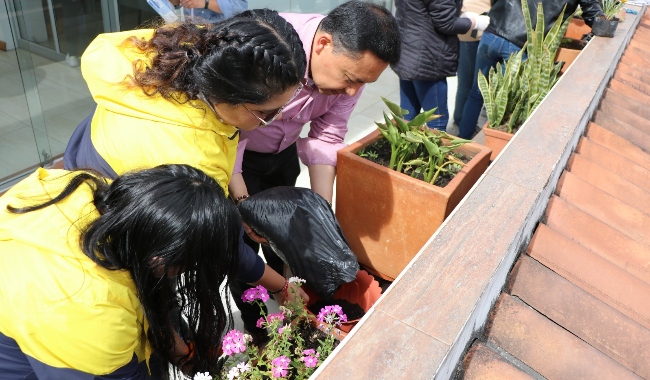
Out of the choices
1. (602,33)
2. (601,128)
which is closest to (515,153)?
(601,128)

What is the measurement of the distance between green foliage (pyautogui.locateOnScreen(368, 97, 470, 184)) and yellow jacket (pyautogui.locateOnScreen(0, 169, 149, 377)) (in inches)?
43.5

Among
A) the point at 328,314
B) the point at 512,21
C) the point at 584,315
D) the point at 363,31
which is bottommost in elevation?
the point at 328,314

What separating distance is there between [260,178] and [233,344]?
44.7 inches

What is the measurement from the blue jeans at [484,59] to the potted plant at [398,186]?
6.13ft

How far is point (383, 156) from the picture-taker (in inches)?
81.8

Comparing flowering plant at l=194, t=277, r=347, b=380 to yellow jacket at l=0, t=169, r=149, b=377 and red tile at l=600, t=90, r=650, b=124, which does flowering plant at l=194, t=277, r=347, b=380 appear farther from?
red tile at l=600, t=90, r=650, b=124

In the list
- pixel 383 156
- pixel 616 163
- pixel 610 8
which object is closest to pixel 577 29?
pixel 610 8

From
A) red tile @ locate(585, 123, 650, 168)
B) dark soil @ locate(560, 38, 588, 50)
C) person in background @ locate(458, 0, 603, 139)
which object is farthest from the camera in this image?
dark soil @ locate(560, 38, 588, 50)

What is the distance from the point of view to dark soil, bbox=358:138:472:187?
6.44 feet

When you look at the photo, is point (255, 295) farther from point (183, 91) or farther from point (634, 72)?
point (634, 72)

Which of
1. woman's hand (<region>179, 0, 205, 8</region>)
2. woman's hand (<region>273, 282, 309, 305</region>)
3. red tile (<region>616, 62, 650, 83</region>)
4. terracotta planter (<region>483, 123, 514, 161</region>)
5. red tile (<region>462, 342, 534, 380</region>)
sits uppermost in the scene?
woman's hand (<region>179, 0, 205, 8</region>)

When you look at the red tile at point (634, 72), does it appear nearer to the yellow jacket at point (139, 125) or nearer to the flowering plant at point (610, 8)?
the flowering plant at point (610, 8)

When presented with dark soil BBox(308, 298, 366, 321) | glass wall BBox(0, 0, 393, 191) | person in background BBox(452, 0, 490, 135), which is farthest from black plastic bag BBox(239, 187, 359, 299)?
person in background BBox(452, 0, 490, 135)

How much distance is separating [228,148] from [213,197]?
1.34 ft
